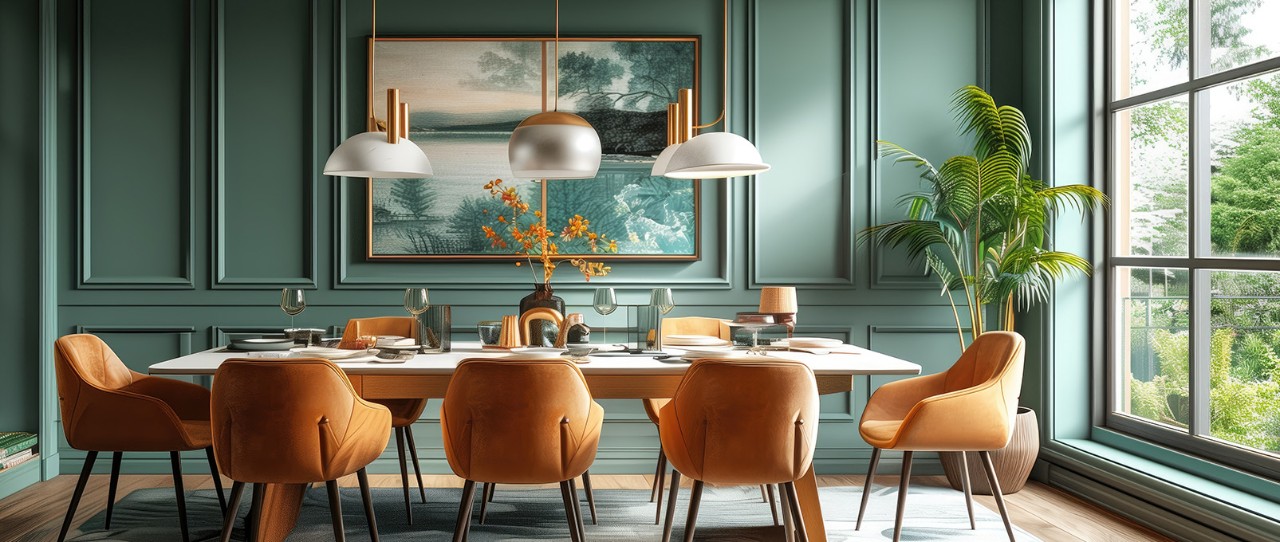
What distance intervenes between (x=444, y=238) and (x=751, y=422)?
246cm

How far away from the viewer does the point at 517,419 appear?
242 cm

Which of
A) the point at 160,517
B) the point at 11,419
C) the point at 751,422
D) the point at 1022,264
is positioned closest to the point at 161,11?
the point at 11,419

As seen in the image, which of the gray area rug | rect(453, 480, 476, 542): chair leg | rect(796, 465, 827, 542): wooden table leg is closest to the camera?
rect(453, 480, 476, 542): chair leg

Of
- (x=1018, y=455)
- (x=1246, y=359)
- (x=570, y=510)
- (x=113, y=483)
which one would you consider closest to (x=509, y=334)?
(x=570, y=510)

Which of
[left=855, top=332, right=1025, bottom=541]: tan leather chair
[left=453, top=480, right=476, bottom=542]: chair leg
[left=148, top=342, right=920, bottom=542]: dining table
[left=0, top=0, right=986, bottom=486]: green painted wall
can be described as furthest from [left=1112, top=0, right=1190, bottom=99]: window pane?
[left=453, top=480, right=476, bottom=542]: chair leg

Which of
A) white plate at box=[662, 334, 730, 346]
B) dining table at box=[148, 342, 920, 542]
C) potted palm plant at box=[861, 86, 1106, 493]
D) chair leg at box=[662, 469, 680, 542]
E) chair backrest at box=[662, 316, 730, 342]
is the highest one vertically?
potted palm plant at box=[861, 86, 1106, 493]

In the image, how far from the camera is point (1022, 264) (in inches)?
154

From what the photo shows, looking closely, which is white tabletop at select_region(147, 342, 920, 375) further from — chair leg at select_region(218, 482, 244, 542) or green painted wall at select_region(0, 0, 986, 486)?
green painted wall at select_region(0, 0, 986, 486)

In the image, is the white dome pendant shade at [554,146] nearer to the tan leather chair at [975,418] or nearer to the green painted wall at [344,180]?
the tan leather chair at [975,418]

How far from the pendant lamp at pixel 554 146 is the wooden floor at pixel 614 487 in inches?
71.2

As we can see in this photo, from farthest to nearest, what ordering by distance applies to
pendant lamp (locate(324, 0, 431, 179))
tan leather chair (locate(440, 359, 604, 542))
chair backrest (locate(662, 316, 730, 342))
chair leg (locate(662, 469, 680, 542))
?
1. chair backrest (locate(662, 316, 730, 342))
2. pendant lamp (locate(324, 0, 431, 179))
3. chair leg (locate(662, 469, 680, 542))
4. tan leather chair (locate(440, 359, 604, 542))

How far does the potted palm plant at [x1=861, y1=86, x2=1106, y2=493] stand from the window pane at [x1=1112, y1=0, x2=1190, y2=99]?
0.49m

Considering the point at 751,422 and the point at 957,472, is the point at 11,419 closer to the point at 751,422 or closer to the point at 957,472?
the point at 751,422

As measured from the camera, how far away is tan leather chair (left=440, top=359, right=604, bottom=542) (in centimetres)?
240
